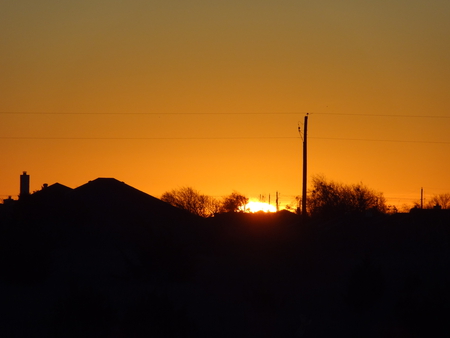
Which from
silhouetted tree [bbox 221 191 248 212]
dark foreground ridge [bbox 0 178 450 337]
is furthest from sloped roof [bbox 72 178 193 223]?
silhouetted tree [bbox 221 191 248 212]

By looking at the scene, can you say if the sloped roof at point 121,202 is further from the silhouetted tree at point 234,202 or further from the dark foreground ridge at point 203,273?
the silhouetted tree at point 234,202

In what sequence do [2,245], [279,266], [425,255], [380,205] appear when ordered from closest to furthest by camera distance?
[2,245]
[279,266]
[425,255]
[380,205]

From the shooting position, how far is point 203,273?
32281mm

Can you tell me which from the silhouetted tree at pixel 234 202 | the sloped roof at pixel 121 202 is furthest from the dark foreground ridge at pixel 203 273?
the silhouetted tree at pixel 234 202

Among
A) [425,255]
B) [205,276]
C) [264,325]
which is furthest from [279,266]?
[264,325]

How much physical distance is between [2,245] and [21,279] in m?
3.48

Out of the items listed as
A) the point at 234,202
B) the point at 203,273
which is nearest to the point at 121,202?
the point at 203,273

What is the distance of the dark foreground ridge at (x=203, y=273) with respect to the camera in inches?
730

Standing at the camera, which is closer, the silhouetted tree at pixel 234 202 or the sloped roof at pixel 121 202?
the sloped roof at pixel 121 202

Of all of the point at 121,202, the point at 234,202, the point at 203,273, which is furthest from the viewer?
the point at 234,202

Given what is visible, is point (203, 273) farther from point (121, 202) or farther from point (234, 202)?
point (234, 202)

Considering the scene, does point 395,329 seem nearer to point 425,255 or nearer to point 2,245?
point 2,245

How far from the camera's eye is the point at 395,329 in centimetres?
1948

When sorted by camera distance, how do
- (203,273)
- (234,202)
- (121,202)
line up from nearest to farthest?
(203,273) < (121,202) < (234,202)
